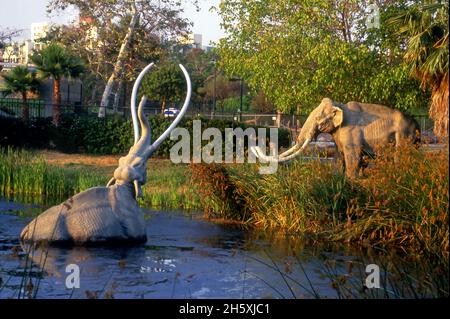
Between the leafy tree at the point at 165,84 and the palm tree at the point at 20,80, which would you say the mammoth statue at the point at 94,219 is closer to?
the palm tree at the point at 20,80

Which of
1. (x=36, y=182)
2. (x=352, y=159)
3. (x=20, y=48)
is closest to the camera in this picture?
(x=352, y=159)

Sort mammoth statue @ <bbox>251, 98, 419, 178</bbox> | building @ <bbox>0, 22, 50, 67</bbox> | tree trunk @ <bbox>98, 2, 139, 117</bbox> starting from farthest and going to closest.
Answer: building @ <bbox>0, 22, 50, 67</bbox>, tree trunk @ <bbox>98, 2, 139, 117</bbox>, mammoth statue @ <bbox>251, 98, 419, 178</bbox>

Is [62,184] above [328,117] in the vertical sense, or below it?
below

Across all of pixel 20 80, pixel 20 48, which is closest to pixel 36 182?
pixel 20 80

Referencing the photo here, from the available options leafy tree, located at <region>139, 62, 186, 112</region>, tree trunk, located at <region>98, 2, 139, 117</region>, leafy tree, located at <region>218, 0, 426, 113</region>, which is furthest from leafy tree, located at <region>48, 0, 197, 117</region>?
leafy tree, located at <region>139, 62, 186, 112</region>

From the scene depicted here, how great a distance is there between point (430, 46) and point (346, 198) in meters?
4.63

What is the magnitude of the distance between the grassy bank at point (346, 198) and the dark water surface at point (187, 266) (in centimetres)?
58

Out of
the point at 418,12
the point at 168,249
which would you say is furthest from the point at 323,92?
the point at 168,249

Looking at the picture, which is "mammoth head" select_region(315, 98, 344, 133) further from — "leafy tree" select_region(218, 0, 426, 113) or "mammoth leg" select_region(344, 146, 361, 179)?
"leafy tree" select_region(218, 0, 426, 113)

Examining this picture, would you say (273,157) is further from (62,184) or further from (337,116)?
(62,184)

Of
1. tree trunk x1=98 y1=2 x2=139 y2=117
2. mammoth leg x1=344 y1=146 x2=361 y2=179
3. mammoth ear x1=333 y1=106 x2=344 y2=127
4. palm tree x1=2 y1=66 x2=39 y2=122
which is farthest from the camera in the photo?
tree trunk x1=98 y1=2 x2=139 y2=117

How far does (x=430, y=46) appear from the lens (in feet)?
→ 51.9

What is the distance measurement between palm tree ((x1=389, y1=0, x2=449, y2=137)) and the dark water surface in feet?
12.8

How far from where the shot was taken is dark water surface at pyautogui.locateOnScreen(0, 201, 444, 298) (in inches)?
336
